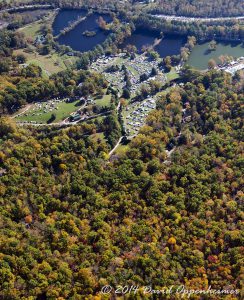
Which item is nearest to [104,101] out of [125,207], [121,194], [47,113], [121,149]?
[47,113]

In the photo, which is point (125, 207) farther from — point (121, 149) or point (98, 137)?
point (98, 137)

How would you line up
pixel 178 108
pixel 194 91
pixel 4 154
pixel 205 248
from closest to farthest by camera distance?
1. pixel 205 248
2. pixel 4 154
3. pixel 178 108
4. pixel 194 91

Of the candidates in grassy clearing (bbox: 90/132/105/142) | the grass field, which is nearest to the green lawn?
the grass field

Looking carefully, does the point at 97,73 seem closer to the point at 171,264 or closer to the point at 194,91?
the point at 194,91

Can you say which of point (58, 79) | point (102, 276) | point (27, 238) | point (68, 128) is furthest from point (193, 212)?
point (58, 79)

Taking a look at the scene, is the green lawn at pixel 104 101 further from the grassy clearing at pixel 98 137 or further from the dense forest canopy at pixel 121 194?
the grassy clearing at pixel 98 137

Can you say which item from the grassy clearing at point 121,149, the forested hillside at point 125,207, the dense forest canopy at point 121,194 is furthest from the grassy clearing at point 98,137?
the grassy clearing at point 121,149
